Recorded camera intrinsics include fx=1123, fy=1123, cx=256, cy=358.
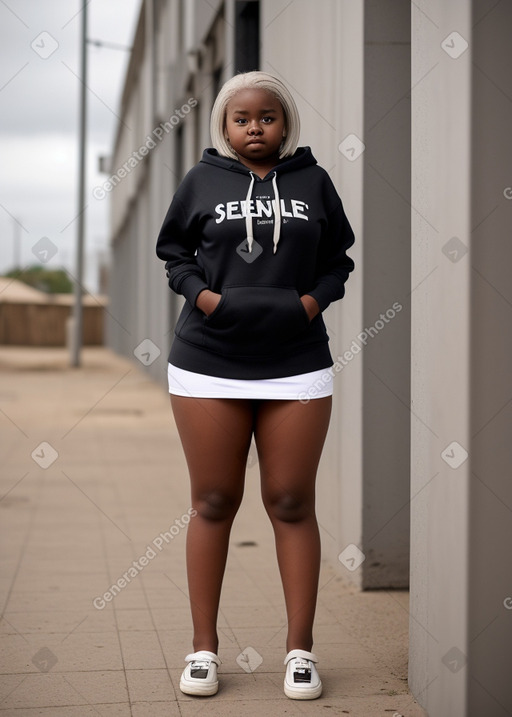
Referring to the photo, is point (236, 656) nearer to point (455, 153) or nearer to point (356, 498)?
point (356, 498)

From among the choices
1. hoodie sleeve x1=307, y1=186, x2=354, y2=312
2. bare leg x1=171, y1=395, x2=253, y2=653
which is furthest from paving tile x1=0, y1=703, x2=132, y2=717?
hoodie sleeve x1=307, y1=186, x2=354, y2=312

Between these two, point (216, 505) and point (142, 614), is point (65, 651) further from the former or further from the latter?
point (216, 505)

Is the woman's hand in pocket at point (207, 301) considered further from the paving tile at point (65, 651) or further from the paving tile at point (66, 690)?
the paving tile at point (65, 651)

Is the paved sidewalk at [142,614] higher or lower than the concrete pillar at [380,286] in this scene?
lower

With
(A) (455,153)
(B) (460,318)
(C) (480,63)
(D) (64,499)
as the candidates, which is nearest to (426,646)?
(B) (460,318)

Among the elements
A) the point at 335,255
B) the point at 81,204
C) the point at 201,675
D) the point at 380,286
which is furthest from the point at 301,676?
the point at 81,204

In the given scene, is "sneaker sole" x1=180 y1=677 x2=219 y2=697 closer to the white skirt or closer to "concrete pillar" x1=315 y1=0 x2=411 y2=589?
the white skirt

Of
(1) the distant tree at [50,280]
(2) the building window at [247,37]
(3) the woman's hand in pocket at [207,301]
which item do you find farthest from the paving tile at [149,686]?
(1) the distant tree at [50,280]

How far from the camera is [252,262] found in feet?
10.8

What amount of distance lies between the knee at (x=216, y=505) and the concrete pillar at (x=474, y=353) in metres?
0.66

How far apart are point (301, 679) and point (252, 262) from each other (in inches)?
51.2

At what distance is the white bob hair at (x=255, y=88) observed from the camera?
334 centimetres

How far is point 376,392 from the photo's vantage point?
15.9ft

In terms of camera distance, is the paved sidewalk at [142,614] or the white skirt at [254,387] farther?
the paved sidewalk at [142,614]
